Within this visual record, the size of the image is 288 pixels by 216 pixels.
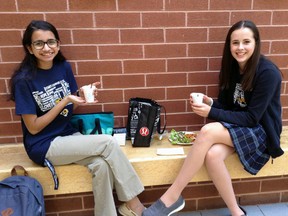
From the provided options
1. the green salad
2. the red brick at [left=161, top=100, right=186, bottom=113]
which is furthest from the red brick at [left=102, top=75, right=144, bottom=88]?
the green salad

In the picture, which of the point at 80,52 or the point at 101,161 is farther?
the point at 80,52

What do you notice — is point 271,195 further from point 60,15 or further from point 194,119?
point 60,15

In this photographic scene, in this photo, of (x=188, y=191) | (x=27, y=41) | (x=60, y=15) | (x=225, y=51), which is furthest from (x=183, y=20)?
(x=188, y=191)

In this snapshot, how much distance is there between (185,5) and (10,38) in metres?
1.30

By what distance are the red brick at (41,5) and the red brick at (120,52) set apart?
0.40 metres

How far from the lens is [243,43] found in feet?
6.76

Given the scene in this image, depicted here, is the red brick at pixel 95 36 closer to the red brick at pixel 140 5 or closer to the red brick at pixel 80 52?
the red brick at pixel 80 52

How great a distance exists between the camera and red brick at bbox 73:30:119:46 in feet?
7.45

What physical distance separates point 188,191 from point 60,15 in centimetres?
173

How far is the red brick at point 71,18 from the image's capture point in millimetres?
2213

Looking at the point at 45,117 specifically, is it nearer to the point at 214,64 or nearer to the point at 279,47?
the point at 214,64

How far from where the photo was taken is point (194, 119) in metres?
2.57

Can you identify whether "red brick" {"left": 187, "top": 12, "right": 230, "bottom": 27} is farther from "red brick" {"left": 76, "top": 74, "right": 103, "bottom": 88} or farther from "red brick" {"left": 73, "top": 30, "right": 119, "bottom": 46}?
"red brick" {"left": 76, "top": 74, "right": 103, "bottom": 88}

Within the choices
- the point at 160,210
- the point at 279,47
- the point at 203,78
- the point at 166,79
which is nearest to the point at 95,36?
the point at 166,79
